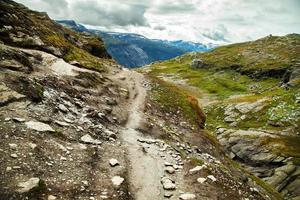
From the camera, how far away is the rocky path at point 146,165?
22.1 meters

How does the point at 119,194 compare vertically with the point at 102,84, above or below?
below

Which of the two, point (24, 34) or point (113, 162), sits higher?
point (24, 34)

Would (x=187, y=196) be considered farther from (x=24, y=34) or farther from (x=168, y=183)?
(x=24, y=34)

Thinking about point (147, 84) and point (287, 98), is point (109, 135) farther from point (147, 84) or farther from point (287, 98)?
point (287, 98)

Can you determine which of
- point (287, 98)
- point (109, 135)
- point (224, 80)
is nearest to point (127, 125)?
point (109, 135)

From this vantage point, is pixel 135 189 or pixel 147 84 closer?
pixel 135 189

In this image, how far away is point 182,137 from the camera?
37.8 metres

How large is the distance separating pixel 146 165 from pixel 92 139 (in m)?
4.47

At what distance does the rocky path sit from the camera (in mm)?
22125

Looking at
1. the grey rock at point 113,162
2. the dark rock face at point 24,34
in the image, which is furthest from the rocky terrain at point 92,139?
the dark rock face at point 24,34

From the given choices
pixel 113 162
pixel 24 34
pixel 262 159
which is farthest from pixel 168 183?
pixel 262 159

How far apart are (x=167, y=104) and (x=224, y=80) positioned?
145 metres

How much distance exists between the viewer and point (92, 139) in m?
26.1

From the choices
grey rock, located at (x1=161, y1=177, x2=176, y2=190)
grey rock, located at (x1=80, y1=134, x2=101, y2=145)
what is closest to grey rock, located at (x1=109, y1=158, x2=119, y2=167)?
grey rock, located at (x1=80, y1=134, x2=101, y2=145)
